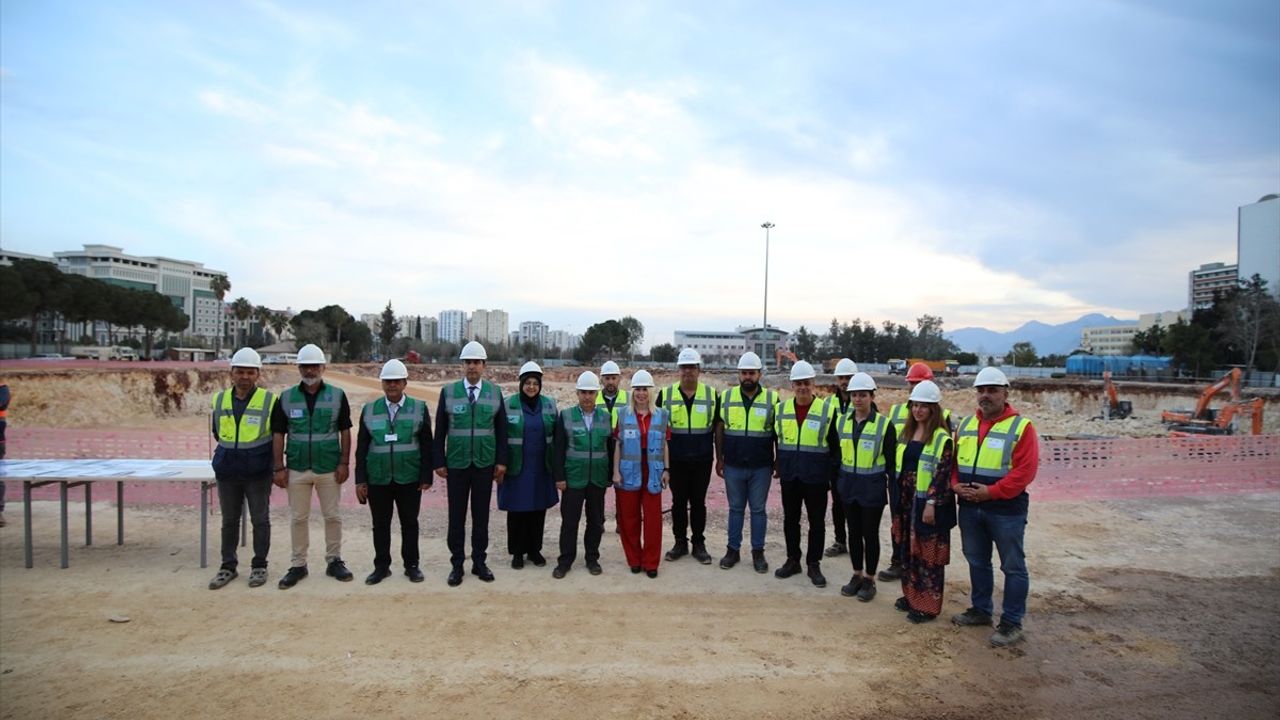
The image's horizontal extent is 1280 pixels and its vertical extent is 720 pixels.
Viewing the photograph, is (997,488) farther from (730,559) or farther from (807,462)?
(730,559)

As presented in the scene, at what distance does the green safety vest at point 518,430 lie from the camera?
614cm

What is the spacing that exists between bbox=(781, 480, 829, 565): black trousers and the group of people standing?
0.05 ft

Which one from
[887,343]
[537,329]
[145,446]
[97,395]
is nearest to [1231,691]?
[145,446]

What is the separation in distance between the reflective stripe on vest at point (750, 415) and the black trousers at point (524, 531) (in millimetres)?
2013

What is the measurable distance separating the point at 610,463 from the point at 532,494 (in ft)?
2.66

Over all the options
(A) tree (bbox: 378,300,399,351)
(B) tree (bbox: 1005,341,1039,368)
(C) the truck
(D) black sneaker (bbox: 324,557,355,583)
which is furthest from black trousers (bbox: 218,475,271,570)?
(B) tree (bbox: 1005,341,1039,368)

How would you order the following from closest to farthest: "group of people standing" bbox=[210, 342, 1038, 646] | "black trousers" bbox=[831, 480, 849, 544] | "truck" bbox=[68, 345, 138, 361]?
"group of people standing" bbox=[210, 342, 1038, 646] < "black trousers" bbox=[831, 480, 849, 544] < "truck" bbox=[68, 345, 138, 361]

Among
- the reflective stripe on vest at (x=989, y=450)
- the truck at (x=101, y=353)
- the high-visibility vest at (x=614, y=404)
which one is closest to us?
the reflective stripe on vest at (x=989, y=450)

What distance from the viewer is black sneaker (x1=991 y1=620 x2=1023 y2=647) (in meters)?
4.80

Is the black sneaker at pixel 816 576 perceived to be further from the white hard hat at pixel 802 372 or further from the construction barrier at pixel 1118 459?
the construction barrier at pixel 1118 459

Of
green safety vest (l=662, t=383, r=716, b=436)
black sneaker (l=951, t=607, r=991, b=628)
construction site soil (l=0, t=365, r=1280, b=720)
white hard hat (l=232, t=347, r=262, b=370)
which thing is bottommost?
A: construction site soil (l=0, t=365, r=1280, b=720)

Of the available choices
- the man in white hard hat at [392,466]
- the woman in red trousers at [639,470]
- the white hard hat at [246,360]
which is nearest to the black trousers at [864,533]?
the woman in red trousers at [639,470]

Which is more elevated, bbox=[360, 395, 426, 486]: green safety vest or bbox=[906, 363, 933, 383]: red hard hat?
bbox=[906, 363, 933, 383]: red hard hat

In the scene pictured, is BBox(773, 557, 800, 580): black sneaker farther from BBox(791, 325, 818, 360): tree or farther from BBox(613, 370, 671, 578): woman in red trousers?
BBox(791, 325, 818, 360): tree
